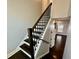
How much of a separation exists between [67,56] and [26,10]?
9.58 feet

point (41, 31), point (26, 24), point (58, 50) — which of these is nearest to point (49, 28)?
point (41, 31)

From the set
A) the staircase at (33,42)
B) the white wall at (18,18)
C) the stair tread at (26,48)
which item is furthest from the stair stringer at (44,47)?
the white wall at (18,18)

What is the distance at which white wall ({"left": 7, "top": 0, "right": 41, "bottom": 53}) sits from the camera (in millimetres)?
5207

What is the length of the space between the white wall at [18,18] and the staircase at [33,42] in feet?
1.07

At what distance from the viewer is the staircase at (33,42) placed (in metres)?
4.18

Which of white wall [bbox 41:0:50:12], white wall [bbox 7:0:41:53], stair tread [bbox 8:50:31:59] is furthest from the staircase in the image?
white wall [bbox 41:0:50:12]

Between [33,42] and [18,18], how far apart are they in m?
1.32

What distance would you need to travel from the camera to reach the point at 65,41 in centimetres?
372

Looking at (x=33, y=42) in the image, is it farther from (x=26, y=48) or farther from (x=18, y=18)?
(x=18, y=18)

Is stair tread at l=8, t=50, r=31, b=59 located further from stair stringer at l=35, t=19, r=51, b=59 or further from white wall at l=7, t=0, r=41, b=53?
white wall at l=7, t=0, r=41, b=53

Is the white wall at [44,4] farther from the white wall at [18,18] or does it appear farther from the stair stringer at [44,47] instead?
the stair stringer at [44,47]

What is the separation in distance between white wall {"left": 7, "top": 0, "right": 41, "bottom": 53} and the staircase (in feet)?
1.07
